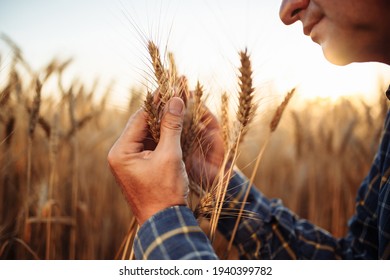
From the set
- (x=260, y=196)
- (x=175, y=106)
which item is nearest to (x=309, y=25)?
(x=175, y=106)

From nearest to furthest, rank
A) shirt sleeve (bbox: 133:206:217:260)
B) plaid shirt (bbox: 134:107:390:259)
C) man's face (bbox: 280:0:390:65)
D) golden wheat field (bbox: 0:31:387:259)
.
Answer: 1. shirt sleeve (bbox: 133:206:217:260)
2. man's face (bbox: 280:0:390:65)
3. plaid shirt (bbox: 134:107:390:259)
4. golden wheat field (bbox: 0:31:387:259)

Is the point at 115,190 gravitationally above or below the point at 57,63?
below

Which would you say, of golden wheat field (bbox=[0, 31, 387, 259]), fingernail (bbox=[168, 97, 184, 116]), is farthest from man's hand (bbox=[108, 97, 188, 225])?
golden wheat field (bbox=[0, 31, 387, 259])

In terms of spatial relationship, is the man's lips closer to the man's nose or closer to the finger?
the man's nose

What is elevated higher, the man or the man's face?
the man's face

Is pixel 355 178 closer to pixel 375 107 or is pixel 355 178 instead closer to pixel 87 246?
pixel 375 107

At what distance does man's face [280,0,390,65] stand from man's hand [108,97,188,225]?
1.14 feet

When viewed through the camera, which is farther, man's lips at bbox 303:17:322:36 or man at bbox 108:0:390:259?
man's lips at bbox 303:17:322:36

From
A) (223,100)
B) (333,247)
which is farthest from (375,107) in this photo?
(223,100)

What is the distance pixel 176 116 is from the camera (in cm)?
68

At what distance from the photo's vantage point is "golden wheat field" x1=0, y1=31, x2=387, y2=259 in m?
1.20

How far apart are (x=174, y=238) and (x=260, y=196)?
54cm
